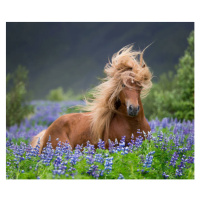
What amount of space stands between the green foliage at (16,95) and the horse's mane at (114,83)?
14.8 feet

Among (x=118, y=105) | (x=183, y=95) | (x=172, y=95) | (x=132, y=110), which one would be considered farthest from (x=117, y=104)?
(x=172, y=95)

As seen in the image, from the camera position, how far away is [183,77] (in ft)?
27.6

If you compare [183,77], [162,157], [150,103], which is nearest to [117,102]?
[162,157]

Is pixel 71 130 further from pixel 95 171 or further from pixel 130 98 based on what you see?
pixel 95 171

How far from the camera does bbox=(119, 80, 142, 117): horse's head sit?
11.0 ft

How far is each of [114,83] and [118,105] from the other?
1.05 feet

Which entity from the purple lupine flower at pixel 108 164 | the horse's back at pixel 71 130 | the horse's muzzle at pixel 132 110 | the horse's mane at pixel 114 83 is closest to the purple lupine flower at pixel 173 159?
the horse's muzzle at pixel 132 110

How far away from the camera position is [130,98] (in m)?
3.44

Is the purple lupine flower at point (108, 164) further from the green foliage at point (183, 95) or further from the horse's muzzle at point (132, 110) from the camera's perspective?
the green foliage at point (183, 95)

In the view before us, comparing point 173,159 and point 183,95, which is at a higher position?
point 183,95

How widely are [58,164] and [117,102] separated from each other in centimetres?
137

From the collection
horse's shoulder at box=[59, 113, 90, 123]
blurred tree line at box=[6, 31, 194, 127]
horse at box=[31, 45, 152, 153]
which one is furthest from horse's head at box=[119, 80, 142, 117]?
blurred tree line at box=[6, 31, 194, 127]

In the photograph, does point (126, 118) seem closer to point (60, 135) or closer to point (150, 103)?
point (60, 135)

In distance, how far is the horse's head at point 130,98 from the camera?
3.35 metres
